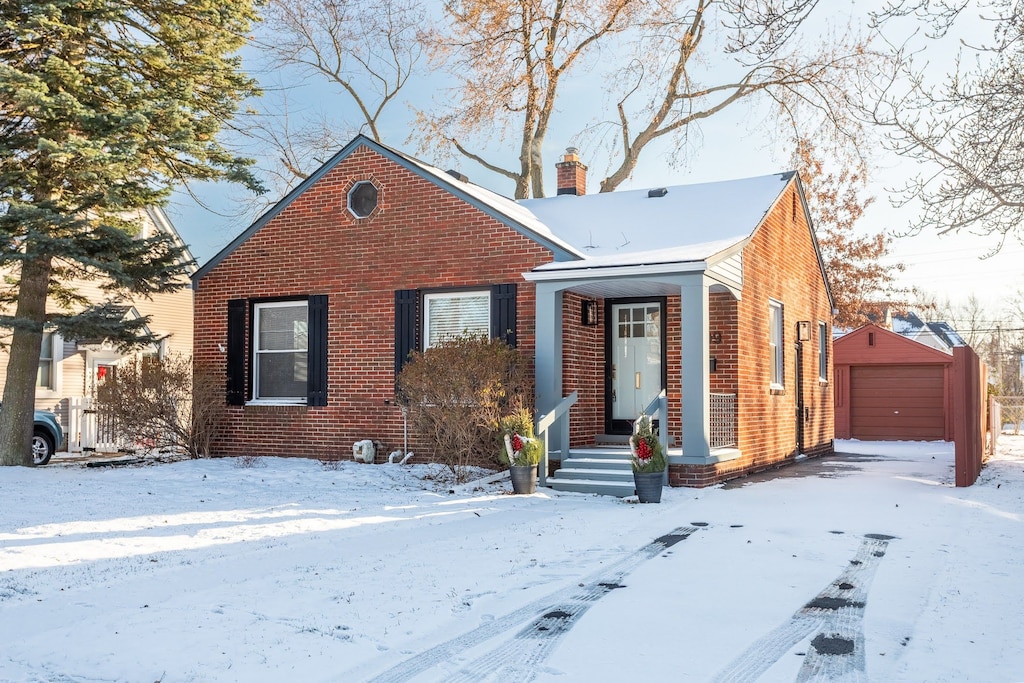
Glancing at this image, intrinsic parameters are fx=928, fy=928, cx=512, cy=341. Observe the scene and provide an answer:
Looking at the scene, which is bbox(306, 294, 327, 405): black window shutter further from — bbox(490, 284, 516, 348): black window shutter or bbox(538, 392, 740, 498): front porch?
bbox(538, 392, 740, 498): front porch

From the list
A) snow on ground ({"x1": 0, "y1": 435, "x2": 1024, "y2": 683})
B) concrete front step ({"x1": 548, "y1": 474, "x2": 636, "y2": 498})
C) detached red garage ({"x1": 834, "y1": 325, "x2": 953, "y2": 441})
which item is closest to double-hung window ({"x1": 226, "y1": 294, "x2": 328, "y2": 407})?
snow on ground ({"x1": 0, "y1": 435, "x2": 1024, "y2": 683})

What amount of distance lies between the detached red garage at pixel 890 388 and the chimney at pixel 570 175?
380 inches

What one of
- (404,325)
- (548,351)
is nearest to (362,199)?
(404,325)

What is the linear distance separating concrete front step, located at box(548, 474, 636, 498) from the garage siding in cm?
1481

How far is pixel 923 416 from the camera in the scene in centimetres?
2361

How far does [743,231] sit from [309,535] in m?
7.99

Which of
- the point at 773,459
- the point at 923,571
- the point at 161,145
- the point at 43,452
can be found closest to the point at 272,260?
the point at 161,145

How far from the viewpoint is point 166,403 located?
47.5 ft

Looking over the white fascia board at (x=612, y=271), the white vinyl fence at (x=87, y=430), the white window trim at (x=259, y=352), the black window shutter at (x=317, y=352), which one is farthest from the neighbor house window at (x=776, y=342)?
the white vinyl fence at (x=87, y=430)

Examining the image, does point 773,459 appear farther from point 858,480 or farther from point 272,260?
point 272,260

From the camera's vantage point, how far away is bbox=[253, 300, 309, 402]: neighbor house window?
1495cm

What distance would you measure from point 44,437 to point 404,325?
7.11 meters

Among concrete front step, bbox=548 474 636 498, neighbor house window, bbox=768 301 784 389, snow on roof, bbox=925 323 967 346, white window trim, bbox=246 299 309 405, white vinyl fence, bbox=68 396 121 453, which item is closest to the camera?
concrete front step, bbox=548 474 636 498

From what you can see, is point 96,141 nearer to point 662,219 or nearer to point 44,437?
point 44,437
